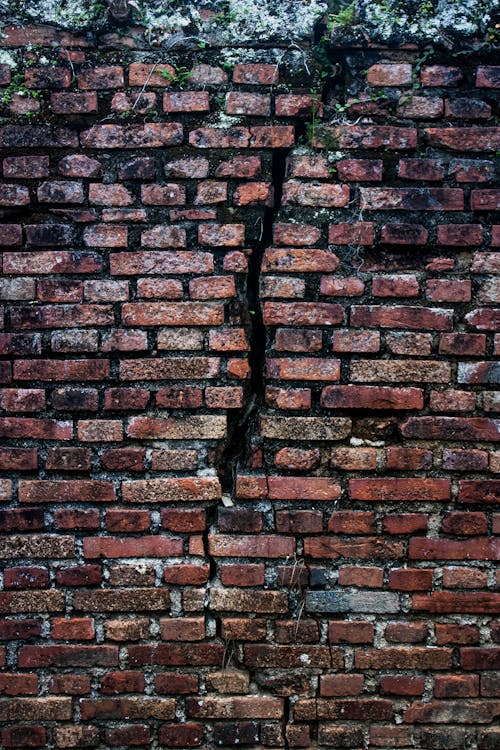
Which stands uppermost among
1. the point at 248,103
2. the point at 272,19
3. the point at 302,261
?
the point at 272,19

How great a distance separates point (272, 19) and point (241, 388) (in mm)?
1152

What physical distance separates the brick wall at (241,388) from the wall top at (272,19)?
0.16 feet

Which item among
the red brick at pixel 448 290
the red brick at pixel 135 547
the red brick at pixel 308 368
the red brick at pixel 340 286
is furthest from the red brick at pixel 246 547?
the red brick at pixel 448 290

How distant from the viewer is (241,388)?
193 cm

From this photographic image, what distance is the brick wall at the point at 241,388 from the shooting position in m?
1.91

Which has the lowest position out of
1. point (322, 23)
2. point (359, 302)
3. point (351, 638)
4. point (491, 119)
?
point (351, 638)

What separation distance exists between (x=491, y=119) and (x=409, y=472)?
3.73 ft

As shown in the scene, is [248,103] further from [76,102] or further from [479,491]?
[479,491]

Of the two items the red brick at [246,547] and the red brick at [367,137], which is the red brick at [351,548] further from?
the red brick at [367,137]

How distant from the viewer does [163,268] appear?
193 centimetres

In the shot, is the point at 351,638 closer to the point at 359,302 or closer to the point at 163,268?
the point at 359,302

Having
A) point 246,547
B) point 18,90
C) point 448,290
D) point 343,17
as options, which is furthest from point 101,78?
point 246,547

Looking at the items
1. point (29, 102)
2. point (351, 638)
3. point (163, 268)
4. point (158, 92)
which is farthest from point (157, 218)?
point (351, 638)

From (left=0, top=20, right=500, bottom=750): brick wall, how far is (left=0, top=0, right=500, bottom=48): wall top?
5 cm
